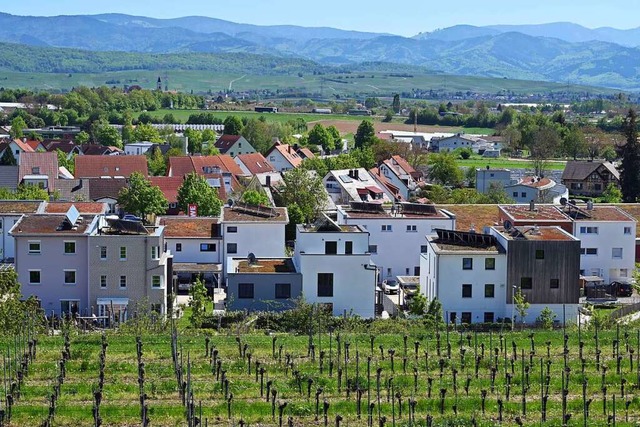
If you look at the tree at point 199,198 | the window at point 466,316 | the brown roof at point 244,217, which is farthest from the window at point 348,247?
the tree at point 199,198

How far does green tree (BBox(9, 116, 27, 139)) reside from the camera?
77.5 m

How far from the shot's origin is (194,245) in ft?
98.8

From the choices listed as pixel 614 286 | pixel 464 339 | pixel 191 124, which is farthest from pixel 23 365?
pixel 191 124

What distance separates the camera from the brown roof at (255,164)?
53.4 metres

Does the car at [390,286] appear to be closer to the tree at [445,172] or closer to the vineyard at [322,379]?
the vineyard at [322,379]

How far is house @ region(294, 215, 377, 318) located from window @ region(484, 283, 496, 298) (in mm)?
2552

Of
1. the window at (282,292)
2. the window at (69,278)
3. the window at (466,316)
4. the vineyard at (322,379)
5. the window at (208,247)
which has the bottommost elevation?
the window at (466,316)

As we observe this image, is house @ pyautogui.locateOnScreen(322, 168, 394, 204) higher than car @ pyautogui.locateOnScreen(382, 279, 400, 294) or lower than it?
higher

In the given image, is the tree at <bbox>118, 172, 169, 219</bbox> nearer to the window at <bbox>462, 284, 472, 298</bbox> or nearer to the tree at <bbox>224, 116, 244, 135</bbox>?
the window at <bbox>462, 284, 472, 298</bbox>

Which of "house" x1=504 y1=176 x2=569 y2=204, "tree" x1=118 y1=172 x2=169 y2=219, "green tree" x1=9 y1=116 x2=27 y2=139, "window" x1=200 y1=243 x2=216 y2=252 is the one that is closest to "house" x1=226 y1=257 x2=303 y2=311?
"window" x1=200 y1=243 x2=216 y2=252

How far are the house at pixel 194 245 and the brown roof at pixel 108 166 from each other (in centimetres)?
2020

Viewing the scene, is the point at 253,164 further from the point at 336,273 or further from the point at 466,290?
the point at 466,290

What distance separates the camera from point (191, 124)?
98.2 metres

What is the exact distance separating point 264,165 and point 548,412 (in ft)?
135
